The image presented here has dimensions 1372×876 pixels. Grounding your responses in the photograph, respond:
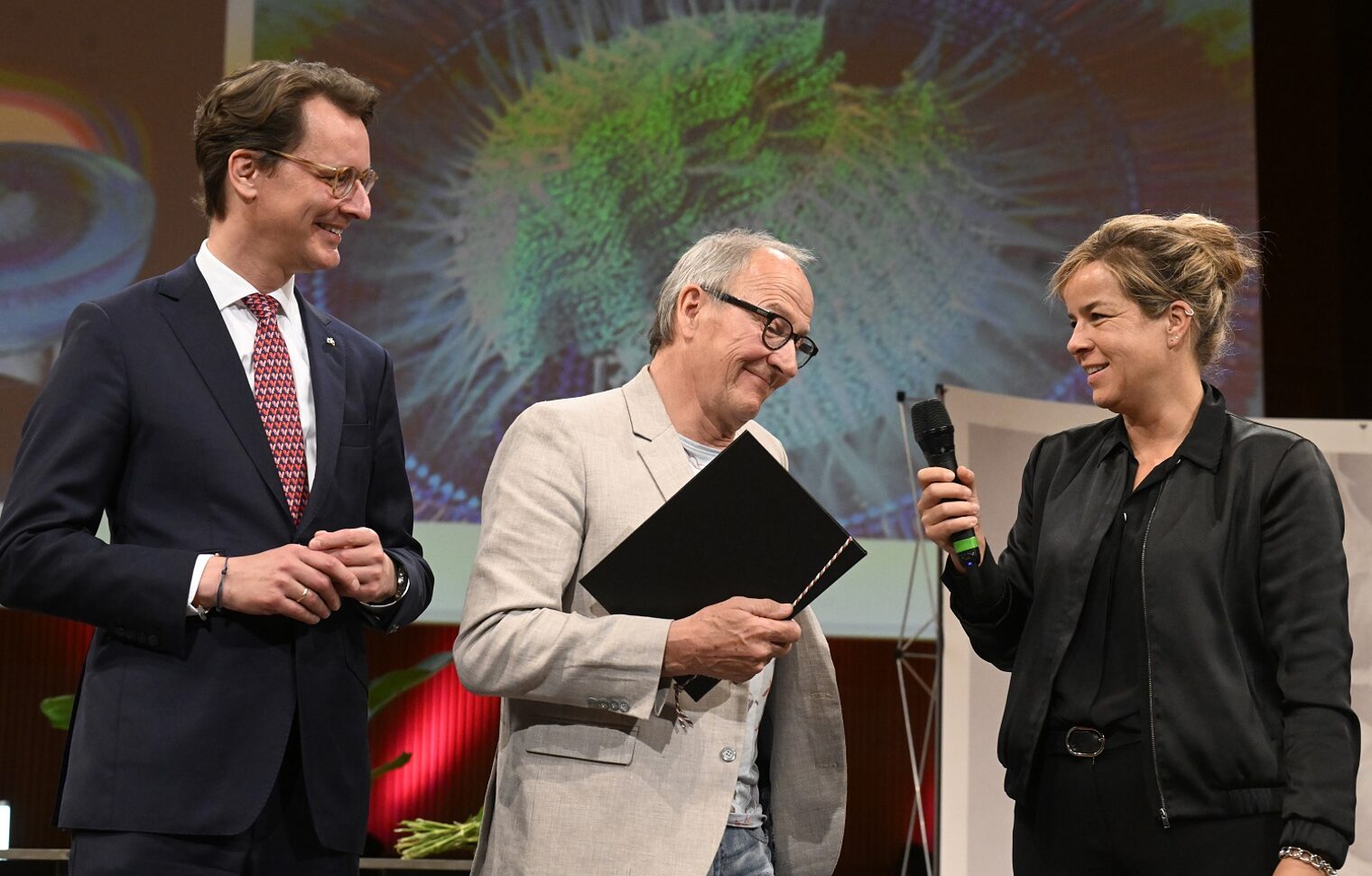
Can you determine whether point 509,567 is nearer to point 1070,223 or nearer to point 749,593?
point 749,593

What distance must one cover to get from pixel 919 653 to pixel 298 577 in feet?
10.1

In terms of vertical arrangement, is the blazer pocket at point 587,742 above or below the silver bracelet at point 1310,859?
above

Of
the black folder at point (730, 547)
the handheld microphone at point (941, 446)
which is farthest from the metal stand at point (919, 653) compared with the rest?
the black folder at point (730, 547)

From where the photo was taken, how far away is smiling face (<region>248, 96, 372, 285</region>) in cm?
189

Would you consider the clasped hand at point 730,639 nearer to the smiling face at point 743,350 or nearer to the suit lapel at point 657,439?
the suit lapel at point 657,439

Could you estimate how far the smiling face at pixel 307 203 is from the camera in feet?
6.20

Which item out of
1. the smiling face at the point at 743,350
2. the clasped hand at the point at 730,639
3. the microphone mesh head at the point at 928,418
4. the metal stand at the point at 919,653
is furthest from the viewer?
the metal stand at the point at 919,653

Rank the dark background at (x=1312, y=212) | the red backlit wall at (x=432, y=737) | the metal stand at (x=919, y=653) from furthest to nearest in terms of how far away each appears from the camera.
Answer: the dark background at (x=1312, y=212), the red backlit wall at (x=432, y=737), the metal stand at (x=919, y=653)

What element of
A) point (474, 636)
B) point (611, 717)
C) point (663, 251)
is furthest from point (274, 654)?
point (663, 251)

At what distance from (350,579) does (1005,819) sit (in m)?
2.32

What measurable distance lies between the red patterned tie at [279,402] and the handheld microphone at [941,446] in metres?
0.89

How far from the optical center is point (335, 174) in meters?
1.92

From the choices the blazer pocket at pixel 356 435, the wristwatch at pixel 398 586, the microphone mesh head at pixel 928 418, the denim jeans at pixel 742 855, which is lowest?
the denim jeans at pixel 742 855

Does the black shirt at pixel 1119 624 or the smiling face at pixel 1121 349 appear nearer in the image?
the black shirt at pixel 1119 624
